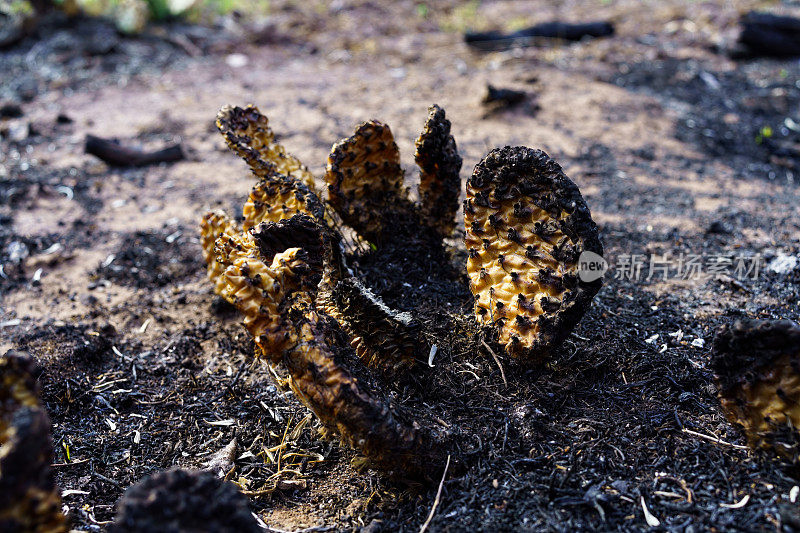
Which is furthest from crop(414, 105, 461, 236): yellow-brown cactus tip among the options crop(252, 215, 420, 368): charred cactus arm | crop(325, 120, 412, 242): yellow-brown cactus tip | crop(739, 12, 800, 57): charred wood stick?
crop(739, 12, 800, 57): charred wood stick

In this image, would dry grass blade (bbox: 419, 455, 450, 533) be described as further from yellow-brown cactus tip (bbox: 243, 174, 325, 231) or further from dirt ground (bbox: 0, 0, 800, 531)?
yellow-brown cactus tip (bbox: 243, 174, 325, 231)

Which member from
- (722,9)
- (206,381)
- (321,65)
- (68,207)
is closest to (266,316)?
(206,381)

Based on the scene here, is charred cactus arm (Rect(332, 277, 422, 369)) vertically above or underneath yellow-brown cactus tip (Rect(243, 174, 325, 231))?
underneath

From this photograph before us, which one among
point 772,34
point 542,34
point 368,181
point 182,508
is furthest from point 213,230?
point 772,34

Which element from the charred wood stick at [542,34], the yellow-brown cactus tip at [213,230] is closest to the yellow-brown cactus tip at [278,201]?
the yellow-brown cactus tip at [213,230]

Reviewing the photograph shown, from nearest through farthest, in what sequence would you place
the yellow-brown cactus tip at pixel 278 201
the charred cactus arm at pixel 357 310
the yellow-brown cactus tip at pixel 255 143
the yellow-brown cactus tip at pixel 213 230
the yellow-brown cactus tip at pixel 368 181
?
the charred cactus arm at pixel 357 310 → the yellow-brown cactus tip at pixel 278 201 → the yellow-brown cactus tip at pixel 213 230 → the yellow-brown cactus tip at pixel 255 143 → the yellow-brown cactus tip at pixel 368 181

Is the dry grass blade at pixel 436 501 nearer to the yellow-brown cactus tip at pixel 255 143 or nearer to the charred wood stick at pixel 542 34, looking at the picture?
the yellow-brown cactus tip at pixel 255 143

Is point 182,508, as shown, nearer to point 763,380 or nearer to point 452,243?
point 763,380
